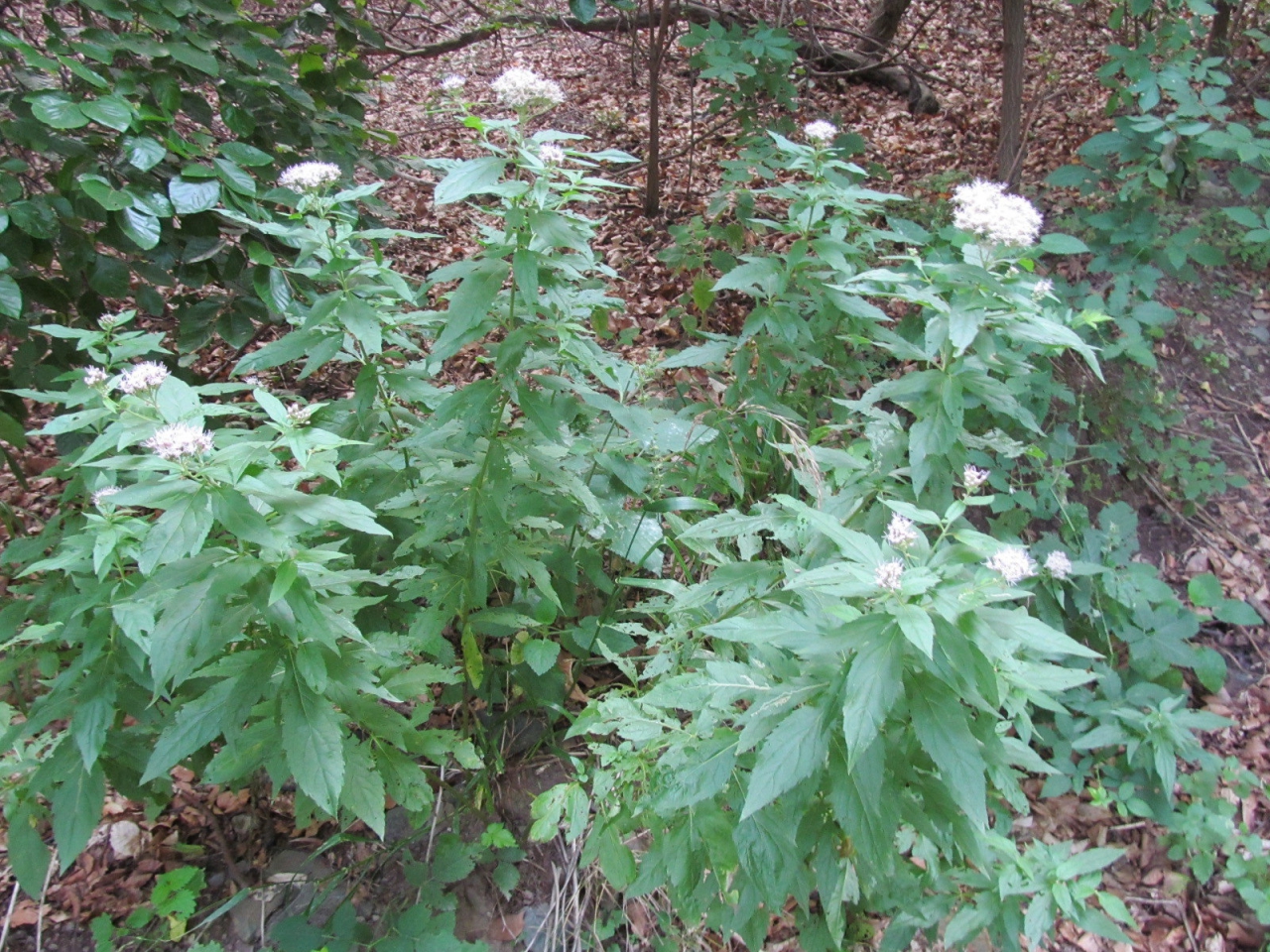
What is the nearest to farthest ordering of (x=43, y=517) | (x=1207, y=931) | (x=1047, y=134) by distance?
(x=1207, y=931)
(x=43, y=517)
(x=1047, y=134)

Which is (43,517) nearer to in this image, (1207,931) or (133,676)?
(133,676)

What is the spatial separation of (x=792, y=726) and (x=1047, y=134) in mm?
5321

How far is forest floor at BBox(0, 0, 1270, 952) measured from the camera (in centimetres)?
237

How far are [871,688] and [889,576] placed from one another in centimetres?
19

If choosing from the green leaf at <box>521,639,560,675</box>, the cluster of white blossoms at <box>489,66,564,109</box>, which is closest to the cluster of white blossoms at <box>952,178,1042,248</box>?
the cluster of white blossoms at <box>489,66,564,109</box>

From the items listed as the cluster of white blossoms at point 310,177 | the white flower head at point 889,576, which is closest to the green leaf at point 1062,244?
the white flower head at point 889,576

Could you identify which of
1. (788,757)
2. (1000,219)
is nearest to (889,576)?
(788,757)

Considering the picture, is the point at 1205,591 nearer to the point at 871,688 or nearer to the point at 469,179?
the point at 871,688

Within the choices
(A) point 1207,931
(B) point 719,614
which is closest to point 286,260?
(B) point 719,614

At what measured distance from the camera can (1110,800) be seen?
2.84 metres

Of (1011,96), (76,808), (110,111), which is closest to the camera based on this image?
(76,808)

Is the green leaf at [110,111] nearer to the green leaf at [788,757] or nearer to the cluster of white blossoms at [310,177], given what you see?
the cluster of white blossoms at [310,177]

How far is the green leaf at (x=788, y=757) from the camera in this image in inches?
52.9

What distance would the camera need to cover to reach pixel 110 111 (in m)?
2.38
